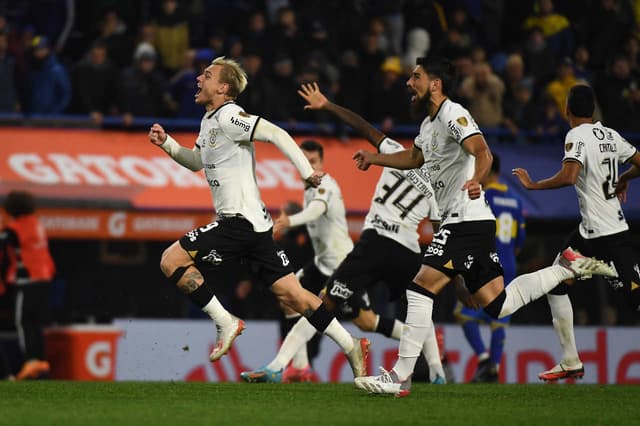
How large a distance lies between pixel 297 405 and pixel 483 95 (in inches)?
429

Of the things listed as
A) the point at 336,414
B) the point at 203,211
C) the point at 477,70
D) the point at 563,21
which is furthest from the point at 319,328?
the point at 563,21

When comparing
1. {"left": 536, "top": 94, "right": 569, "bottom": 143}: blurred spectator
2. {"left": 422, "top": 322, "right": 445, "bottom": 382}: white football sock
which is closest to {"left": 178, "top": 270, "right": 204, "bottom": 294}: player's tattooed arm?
{"left": 422, "top": 322, "right": 445, "bottom": 382}: white football sock

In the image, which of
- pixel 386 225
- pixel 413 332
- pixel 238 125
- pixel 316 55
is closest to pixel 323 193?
pixel 386 225

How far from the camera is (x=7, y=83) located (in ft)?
59.4

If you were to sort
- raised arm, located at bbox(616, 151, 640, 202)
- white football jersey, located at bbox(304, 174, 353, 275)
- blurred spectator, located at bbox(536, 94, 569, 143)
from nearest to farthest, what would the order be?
raised arm, located at bbox(616, 151, 640, 202) < white football jersey, located at bbox(304, 174, 353, 275) < blurred spectator, located at bbox(536, 94, 569, 143)

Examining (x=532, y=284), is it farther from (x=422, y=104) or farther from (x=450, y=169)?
(x=422, y=104)

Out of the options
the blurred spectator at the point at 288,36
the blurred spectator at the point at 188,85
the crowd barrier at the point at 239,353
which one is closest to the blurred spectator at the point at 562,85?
the crowd barrier at the point at 239,353

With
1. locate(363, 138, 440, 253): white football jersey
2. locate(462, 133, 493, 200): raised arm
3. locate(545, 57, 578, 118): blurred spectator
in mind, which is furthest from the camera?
locate(545, 57, 578, 118): blurred spectator

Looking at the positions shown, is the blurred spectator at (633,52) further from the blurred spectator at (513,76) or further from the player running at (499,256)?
the player running at (499,256)

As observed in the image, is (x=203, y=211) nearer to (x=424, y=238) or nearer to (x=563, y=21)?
(x=424, y=238)

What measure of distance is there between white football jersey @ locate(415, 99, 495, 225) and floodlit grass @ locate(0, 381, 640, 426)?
143 cm

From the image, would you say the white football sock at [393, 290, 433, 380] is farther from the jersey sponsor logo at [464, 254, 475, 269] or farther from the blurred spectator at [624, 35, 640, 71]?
the blurred spectator at [624, 35, 640, 71]

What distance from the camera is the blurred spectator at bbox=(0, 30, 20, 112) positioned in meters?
18.0

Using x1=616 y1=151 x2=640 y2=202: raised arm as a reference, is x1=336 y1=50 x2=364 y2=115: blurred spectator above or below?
above
